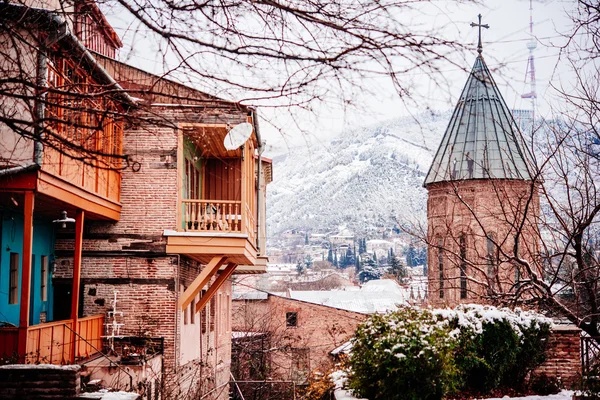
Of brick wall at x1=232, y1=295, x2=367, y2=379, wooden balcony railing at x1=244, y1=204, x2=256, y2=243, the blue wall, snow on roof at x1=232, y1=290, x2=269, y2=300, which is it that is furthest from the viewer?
snow on roof at x1=232, y1=290, x2=269, y2=300

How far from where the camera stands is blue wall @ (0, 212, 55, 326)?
14.7 meters

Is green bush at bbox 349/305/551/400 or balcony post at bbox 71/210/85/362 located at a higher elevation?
balcony post at bbox 71/210/85/362

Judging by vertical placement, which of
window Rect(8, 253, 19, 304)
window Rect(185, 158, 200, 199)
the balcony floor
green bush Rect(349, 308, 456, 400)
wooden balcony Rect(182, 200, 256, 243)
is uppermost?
window Rect(185, 158, 200, 199)

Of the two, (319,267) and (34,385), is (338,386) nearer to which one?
(34,385)

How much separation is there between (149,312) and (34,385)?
21.3ft

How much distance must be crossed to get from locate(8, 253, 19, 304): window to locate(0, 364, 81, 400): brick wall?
510 cm

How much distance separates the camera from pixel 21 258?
1575 centimetres

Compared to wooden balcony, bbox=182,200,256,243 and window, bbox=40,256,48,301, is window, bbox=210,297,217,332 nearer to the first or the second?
wooden balcony, bbox=182,200,256,243

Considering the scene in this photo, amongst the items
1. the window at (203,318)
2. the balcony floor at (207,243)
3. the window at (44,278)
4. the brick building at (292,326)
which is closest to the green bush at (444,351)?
the balcony floor at (207,243)

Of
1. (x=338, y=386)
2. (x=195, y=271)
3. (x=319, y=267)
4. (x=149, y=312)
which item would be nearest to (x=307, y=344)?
(x=195, y=271)

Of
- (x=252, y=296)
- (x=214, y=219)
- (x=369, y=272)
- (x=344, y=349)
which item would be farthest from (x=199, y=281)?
(x=369, y=272)

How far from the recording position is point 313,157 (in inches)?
245

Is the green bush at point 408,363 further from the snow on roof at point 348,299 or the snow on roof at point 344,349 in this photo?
the snow on roof at point 348,299

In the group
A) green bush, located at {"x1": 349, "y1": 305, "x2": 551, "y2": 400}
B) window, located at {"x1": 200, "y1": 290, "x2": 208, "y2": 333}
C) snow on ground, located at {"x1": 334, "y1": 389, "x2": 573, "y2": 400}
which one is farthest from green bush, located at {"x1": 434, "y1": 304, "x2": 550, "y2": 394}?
window, located at {"x1": 200, "y1": 290, "x2": 208, "y2": 333}
